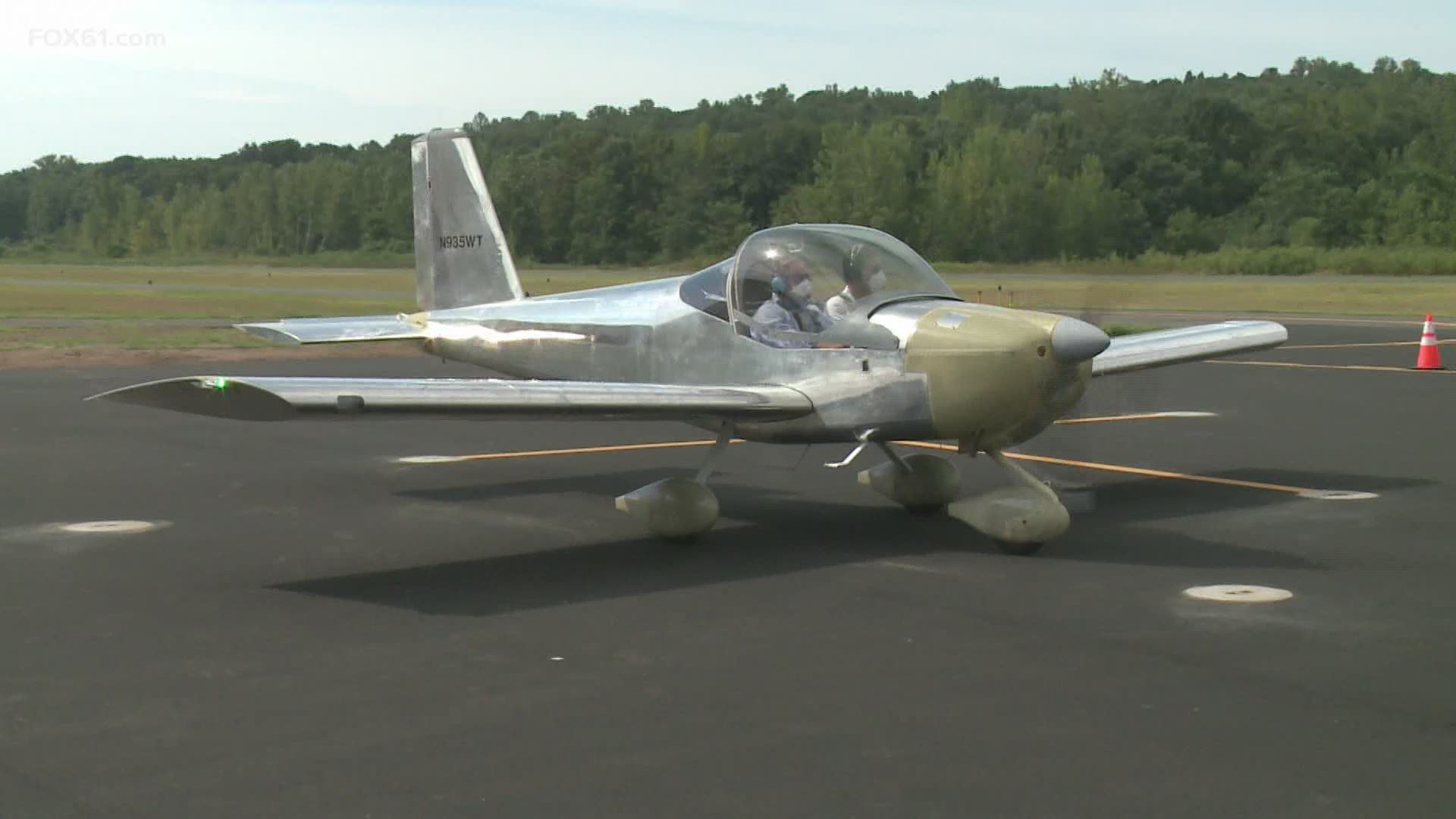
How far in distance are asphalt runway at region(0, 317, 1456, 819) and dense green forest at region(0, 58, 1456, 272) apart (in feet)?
123

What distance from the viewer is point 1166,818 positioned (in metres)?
4.79

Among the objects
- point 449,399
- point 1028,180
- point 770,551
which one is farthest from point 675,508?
point 1028,180

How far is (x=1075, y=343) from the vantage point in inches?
352

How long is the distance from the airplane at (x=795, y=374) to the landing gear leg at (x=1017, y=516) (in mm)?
11

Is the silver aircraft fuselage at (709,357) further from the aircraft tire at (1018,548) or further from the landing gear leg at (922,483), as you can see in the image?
the landing gear leg at (922,483)

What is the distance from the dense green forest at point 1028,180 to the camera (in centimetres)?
6469

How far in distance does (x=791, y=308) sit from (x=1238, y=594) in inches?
133

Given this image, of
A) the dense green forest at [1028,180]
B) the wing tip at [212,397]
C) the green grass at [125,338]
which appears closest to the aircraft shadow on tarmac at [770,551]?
the wing tip at [212,397]

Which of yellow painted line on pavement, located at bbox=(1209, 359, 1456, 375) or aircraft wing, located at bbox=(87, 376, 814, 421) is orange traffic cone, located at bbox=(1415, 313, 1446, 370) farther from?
aircraft wing, located at bbox=(87, 376, 814, 421)

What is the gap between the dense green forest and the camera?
6469cm

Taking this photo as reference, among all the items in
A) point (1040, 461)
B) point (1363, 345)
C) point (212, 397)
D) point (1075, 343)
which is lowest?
point (1363, 345)

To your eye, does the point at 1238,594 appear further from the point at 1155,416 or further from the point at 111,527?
the point at 1155,416

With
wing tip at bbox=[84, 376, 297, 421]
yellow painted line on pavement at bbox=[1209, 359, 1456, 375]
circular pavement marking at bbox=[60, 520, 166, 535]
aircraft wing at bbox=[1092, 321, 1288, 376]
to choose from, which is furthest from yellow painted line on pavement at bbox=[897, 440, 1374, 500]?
yellow painted line on pavement at bbox=[1209, 359, 1456, 375]

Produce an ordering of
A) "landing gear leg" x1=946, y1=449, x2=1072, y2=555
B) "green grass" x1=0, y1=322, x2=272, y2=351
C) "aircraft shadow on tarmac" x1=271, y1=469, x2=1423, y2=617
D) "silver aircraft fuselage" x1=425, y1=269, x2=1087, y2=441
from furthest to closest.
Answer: "green grass" x1=0, y1=322, x2=272, y2=351 → "silver aircraft fuselage" x1=425, y1=269, x2=1087, y2=441 → "landing gear leg" x1=946, y1=449, x2=1072, y2=555 → "aircraft shadow on tarmac" x1=271, y1=469, x2=1423, y2=617
